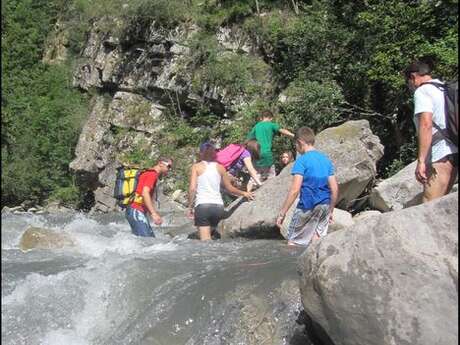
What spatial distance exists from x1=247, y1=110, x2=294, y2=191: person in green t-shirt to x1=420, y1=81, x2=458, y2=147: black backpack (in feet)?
17.0

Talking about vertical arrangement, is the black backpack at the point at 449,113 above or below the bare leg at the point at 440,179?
above

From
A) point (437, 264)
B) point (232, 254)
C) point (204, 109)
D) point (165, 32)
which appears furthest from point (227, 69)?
point (437, 264)

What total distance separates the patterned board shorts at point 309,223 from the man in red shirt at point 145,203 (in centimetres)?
181

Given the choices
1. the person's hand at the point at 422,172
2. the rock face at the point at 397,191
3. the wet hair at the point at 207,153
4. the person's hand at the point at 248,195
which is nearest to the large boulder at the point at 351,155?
the rock face at the point at 397,191

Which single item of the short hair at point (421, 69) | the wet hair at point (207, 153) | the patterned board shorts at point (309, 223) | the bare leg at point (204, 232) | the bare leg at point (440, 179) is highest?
the short hair at point (421, 69)

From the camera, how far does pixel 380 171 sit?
14039mm

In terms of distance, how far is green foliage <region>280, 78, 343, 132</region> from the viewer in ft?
45.9

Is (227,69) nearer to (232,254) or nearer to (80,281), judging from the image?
(232,254)

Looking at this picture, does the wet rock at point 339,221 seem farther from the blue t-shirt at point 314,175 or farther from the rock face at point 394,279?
the rock face at point 394,279

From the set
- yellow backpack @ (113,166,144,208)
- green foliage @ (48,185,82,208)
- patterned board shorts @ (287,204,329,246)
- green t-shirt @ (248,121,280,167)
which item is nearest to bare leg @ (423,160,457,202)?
patterned board shorts @ (287,204,329,246)

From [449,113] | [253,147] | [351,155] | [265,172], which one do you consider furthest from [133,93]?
[449,113]

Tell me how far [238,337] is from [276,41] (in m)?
13.1

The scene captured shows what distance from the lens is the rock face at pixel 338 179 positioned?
30.1 feet

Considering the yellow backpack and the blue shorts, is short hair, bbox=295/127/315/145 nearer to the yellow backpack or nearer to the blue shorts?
the yellow backpack
